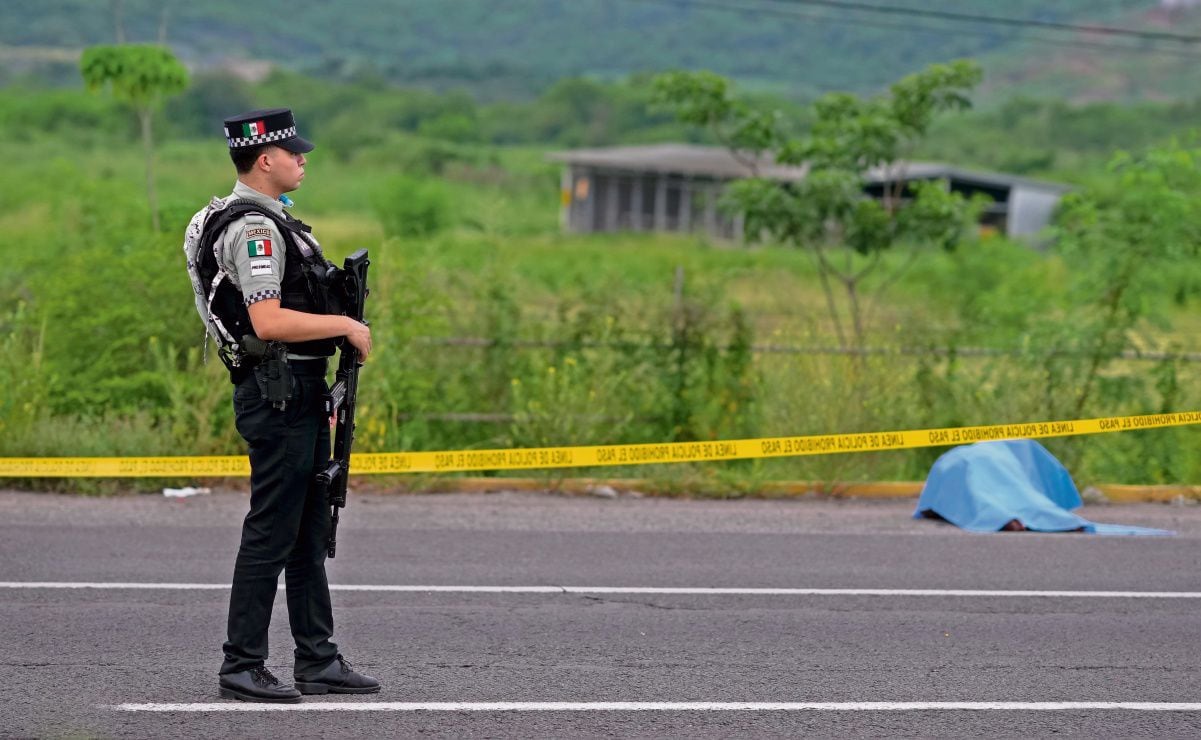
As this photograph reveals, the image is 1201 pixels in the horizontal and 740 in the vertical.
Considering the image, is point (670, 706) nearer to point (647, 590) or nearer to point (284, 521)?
point (284, 521)

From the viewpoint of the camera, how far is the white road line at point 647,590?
779 cm

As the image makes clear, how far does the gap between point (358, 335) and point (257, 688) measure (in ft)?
4.62

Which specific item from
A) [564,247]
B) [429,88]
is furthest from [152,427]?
[429,88]

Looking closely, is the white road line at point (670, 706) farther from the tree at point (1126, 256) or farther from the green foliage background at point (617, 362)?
the tree at point (1126, 256)

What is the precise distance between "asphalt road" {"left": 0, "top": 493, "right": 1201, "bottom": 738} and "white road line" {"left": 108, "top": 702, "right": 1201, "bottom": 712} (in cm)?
3

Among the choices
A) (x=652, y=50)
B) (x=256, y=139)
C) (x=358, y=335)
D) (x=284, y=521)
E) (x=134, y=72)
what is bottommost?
(x=284, y=521)

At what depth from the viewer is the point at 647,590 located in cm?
802

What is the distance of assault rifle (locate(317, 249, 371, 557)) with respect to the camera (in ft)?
18.4

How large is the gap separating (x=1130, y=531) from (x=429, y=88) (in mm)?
157844

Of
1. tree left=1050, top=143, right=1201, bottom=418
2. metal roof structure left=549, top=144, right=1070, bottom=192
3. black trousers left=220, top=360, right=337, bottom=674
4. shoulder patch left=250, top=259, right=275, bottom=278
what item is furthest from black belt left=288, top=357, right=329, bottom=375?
metal roof structure left=549, top=144, right=1070, bottom=192

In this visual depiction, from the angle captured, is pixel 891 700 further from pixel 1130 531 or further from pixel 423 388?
pixel 423 388

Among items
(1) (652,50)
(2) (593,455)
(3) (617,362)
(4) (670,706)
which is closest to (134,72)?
(3) (617,362)

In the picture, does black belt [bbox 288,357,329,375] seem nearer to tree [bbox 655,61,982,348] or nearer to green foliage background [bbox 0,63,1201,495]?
green foliage background [bbox 0,63,1201,495]

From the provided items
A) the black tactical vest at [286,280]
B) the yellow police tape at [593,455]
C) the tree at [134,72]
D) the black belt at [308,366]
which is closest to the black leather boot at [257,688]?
the black belt at [308,366]
